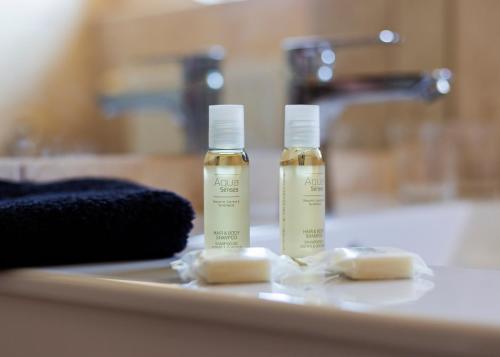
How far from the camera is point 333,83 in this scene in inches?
41.5

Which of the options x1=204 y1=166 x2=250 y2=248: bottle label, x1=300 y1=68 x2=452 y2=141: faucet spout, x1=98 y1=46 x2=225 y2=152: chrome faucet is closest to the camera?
x1=204 y1=166 x2=250 y2=248: bottle label

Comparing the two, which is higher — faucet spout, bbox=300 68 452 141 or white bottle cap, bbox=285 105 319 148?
faucet spout, bbox=300 68 452 141

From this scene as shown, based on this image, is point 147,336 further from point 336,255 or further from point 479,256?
point 479,256

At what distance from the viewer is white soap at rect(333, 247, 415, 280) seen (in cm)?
40

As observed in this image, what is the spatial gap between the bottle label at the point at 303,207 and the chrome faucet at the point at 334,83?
1.76ft

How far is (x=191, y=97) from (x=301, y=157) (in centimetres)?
69

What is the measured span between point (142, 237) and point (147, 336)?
12 centimetres

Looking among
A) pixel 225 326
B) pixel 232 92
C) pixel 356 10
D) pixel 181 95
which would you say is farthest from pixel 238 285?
pixel 356 10

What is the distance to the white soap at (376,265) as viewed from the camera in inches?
15.8

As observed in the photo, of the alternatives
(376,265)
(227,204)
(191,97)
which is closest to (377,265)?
(376,265)

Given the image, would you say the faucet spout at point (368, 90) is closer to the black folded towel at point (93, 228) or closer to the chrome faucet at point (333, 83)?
the chrome faucet at point (333, 83)

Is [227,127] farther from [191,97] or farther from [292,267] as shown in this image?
[191,97]

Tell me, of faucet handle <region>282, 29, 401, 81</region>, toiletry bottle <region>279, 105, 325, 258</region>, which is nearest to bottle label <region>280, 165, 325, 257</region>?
toiletry bottle <region>279, 105, 325, 258</region>

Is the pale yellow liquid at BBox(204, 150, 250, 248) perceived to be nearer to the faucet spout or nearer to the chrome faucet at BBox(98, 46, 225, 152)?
the faucet spout
